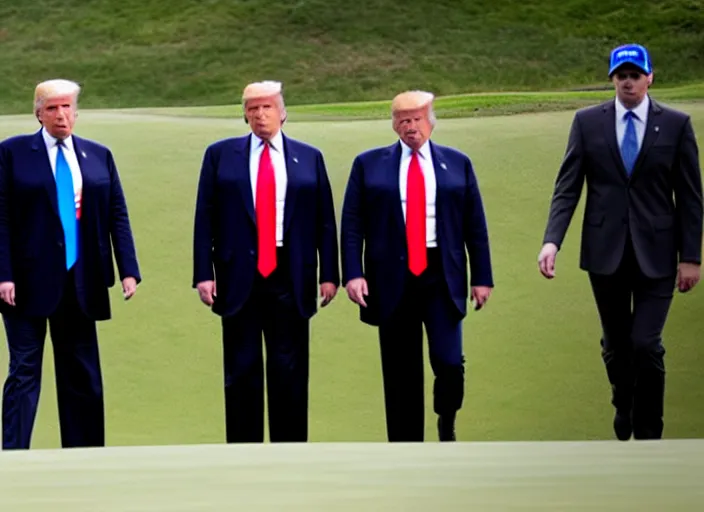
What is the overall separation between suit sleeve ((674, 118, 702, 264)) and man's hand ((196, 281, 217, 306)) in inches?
58.2

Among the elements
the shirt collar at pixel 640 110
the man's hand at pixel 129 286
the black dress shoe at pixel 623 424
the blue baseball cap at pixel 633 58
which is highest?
the blue baseball cap at pixel 633 58

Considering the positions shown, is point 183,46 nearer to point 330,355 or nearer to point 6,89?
point 6,89

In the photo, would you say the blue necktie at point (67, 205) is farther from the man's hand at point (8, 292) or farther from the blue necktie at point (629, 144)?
the blue necktie at point (629, 144)

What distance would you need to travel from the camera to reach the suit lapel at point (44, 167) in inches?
201

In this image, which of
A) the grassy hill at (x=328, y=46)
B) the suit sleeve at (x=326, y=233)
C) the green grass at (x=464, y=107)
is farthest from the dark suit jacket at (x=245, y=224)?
the grassy hill at (x=328, y=46)

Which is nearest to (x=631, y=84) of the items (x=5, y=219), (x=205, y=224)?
(x=205, y=224)

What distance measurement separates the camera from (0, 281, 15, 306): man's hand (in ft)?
16.9

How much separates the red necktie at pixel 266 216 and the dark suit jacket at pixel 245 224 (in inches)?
0.9

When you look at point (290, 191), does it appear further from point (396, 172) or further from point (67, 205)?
point (67, 205)

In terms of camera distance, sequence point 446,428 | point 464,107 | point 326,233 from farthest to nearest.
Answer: point 464,107 < point 446,428 < point 326,233

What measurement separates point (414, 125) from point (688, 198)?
2.89 feet

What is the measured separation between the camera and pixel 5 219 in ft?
16.9

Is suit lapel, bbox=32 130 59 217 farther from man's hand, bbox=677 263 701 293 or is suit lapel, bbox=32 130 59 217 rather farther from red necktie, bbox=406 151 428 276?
man's hand, bbox=677 263 701 293

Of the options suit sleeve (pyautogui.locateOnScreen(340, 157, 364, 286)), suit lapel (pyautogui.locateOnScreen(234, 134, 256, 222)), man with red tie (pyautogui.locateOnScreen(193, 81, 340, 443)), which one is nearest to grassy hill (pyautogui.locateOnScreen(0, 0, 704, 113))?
suit sleeve (pyautogui.locateOnScreen(340, 157, 364, 286))
